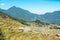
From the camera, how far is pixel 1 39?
1125 inches

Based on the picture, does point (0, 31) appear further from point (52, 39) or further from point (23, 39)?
point (52, 39)

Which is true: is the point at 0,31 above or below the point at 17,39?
above

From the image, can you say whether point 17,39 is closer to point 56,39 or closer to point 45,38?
point 45,38

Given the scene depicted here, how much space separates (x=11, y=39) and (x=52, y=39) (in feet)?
58.1

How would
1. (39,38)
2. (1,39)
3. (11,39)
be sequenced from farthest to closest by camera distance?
(39,38)
(11,39)
(1,39)

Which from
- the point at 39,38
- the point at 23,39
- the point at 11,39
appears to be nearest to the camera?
the point at 11,39

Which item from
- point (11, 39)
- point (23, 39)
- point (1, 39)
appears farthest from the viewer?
point (23, 39)

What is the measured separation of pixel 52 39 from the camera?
5950 cm

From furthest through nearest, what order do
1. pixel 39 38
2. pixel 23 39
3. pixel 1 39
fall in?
1. pixel 39 38
2. pixel 23 39
3. pixel 1 39

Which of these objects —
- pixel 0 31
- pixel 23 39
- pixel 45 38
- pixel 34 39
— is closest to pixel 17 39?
pixel 23 39

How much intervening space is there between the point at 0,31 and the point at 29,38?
2798cm

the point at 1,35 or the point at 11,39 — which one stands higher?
the point at 1,35

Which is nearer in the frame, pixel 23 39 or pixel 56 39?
pixel 23 39

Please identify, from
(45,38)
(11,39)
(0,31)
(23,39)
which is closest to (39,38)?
(45,38)
